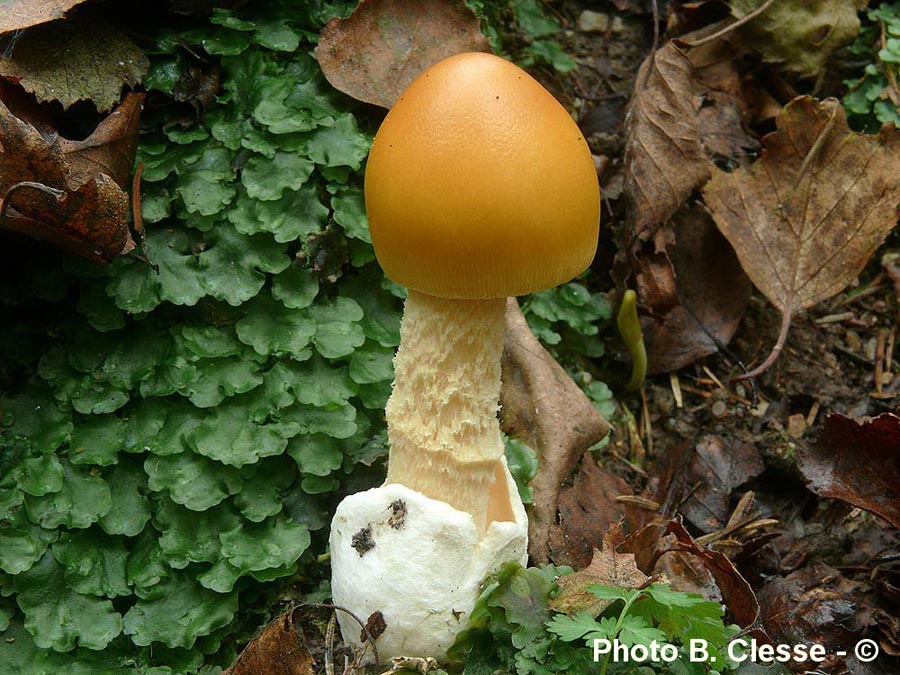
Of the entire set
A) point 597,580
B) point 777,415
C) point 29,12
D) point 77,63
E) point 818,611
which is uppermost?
point 29,12

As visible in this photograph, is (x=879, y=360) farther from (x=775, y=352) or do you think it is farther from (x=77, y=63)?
(x=77, y=63)

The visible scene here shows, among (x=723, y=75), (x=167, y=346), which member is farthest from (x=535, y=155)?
(x=723, y=75)

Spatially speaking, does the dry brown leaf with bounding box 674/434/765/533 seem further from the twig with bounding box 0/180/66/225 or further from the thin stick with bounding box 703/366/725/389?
the twig with bounding box 0/180/66/225

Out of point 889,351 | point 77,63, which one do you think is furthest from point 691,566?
point 77,63

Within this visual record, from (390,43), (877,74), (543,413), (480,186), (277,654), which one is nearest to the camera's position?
(480,186)

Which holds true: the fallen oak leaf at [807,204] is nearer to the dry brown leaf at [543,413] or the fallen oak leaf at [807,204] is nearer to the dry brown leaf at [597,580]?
the dry brown leaf at [543,413]

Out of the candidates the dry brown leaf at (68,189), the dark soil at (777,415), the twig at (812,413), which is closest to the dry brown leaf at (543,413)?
the dark soil at (777,415)

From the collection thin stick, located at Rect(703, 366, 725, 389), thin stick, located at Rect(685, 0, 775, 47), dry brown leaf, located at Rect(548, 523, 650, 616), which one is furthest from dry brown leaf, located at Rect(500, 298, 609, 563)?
thin stick, located at Rect(685, 0, 775, 47)

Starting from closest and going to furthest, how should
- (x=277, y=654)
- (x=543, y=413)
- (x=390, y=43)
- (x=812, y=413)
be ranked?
1. (x=277, y=654)
2. (x=543, y=413)
3. (x=390, y=43)
4. (x=812, y=413)
